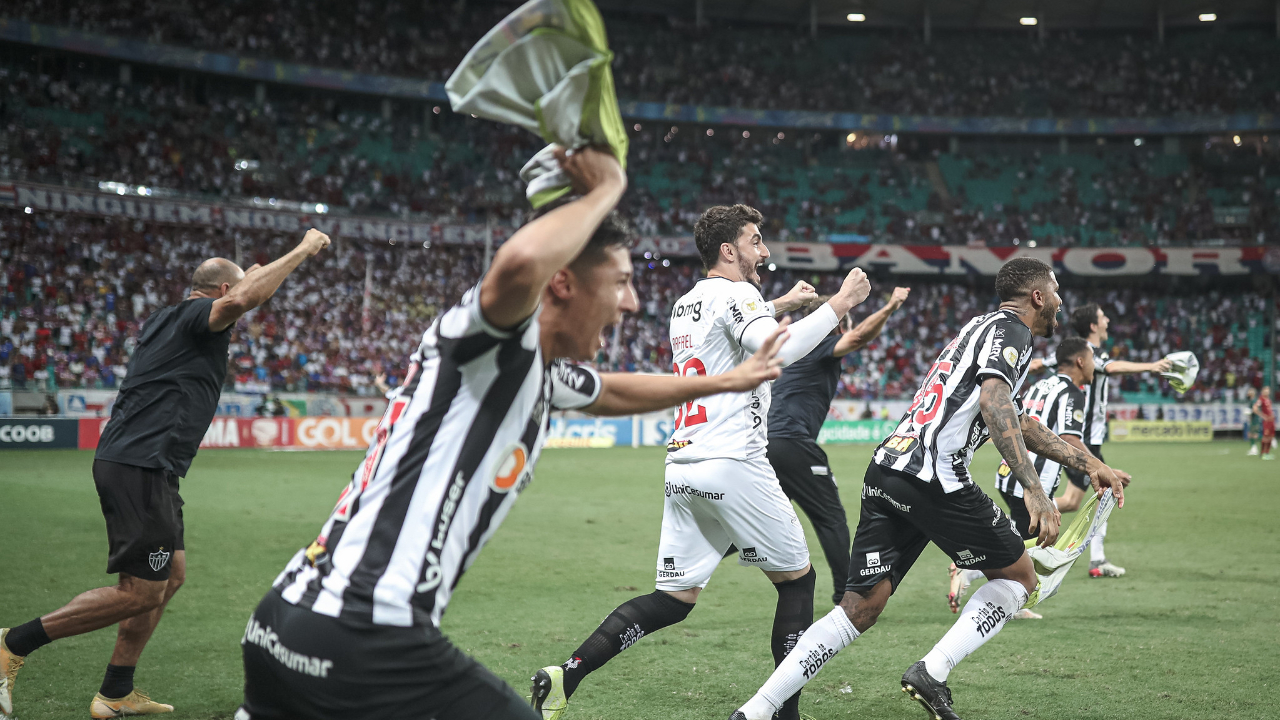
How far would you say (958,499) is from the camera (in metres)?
4.90

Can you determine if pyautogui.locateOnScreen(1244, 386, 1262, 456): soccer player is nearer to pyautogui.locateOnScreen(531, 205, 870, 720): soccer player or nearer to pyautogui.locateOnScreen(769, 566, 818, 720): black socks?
pyautogui.locateOnScreen(769, 566, 818, 720): black socks

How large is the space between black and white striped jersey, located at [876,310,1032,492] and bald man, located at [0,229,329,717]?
333 centimetres

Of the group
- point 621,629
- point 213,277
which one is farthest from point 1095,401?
point 213,277

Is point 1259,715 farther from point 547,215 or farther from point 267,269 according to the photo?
point 267,269

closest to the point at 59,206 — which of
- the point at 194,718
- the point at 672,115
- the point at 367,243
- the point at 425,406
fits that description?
the point at 367,243

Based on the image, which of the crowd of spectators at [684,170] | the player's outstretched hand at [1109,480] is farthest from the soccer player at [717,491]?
the crowd of spectators at [684,170]

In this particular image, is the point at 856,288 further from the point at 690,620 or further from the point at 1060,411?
the point at 1060,411

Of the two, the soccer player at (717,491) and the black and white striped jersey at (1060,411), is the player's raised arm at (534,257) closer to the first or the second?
the soccer player at (717,491)

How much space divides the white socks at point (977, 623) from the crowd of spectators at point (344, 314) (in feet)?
84.0

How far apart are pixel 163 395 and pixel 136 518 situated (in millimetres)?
634

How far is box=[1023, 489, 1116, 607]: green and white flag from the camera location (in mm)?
5355

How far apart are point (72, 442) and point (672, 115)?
30197mm

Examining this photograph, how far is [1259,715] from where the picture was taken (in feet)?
16.6

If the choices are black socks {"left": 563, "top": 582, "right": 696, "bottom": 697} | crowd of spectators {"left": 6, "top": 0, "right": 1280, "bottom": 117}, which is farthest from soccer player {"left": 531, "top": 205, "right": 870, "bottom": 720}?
crowd of spectators {"left": 6, "top": 0, "right": 1280, "bottom": 117}
